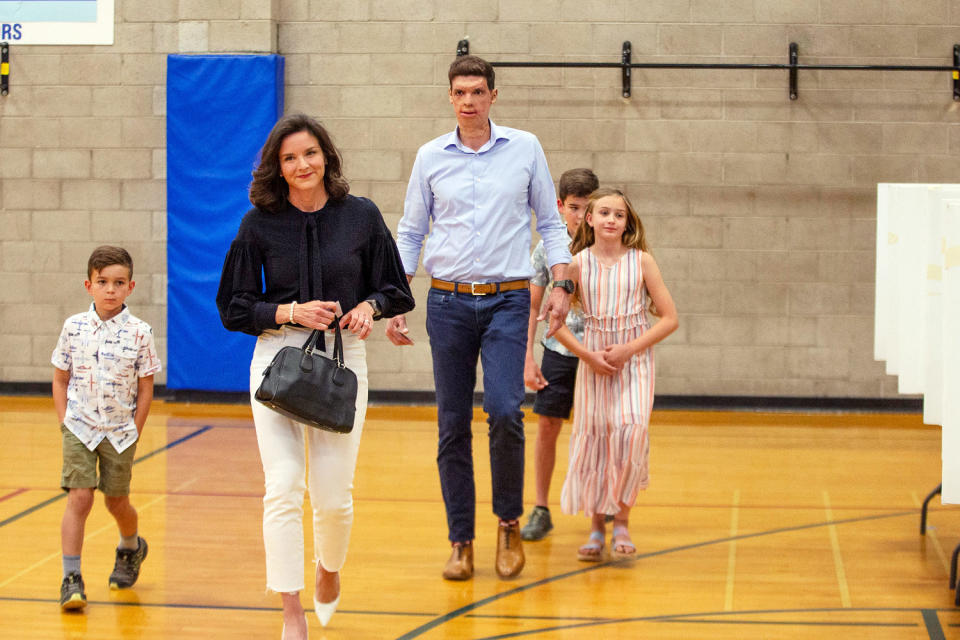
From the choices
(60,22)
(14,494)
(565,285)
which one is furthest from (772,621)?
(60,22)

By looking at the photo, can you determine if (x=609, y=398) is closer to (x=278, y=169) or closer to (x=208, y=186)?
(x=278, y=169)

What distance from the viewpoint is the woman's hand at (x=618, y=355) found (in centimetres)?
374

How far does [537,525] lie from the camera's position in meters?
4.16

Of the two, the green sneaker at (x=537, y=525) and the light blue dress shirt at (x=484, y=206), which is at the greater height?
the light blue dress shirt at (x=484, y=206)

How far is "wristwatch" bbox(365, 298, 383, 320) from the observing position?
2855 millimetres

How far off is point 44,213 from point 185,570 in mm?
4436

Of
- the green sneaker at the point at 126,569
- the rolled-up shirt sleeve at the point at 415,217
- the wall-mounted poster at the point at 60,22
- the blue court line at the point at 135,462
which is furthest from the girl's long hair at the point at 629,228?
the wall-mounted poster at the point at 60,22

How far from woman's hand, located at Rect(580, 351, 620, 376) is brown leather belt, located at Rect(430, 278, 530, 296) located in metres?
0.35

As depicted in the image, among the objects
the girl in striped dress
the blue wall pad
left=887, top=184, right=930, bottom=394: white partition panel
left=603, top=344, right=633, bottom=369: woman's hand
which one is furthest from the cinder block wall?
left=603, top=344, right=633, bottom=369: woman's hand

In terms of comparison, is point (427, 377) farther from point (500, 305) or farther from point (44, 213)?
point (500, 305)

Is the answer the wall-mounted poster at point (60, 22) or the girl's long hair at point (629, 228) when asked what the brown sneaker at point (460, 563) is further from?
the wall-mounted poster at point (60, 22)

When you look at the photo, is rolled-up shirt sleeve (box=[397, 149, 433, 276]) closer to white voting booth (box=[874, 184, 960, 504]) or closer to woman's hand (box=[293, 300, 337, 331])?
woman's hand (box=[293, 300, 337, 331])

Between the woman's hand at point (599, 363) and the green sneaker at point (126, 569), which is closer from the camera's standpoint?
the green sneaker at point (126, 569)

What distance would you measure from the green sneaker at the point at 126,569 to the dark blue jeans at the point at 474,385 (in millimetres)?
937
